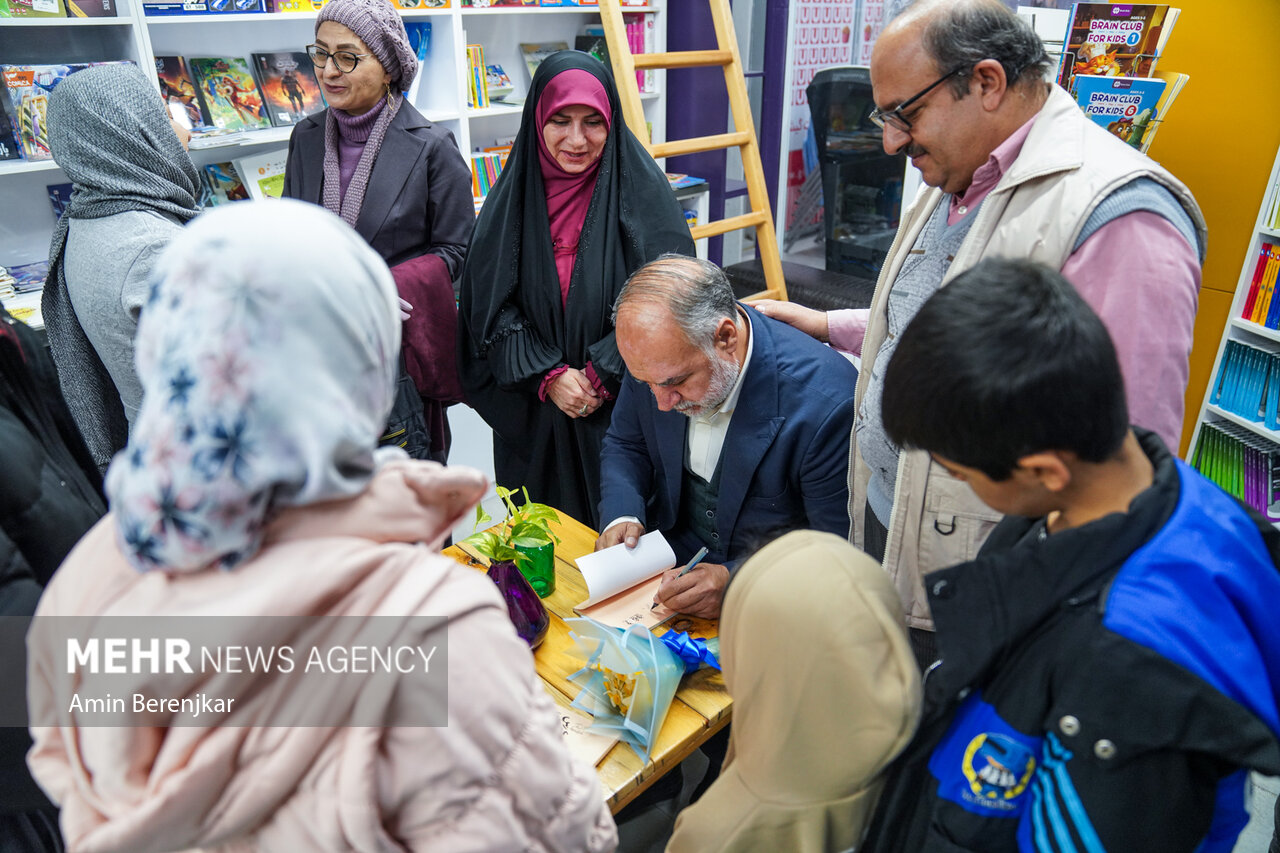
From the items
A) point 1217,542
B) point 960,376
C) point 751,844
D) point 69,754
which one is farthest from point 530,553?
point 1217,542

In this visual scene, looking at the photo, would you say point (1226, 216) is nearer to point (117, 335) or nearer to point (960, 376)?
point (960, 376)

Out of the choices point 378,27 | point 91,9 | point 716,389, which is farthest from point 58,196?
point 716,389

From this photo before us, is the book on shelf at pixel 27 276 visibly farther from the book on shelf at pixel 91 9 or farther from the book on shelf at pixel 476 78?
the book on shelf at pixel 476 78

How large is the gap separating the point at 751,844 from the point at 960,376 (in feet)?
1.85

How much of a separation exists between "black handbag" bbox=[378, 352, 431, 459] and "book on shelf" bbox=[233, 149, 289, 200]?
4.38ft

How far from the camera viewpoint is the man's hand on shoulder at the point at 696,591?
4.67 feet

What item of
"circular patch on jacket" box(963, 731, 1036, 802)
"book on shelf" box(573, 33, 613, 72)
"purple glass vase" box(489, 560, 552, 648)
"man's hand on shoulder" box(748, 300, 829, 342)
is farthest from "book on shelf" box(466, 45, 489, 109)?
"circular patch on jacket" box(963, 731, 1036, 802)

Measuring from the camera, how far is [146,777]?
2.24 feet

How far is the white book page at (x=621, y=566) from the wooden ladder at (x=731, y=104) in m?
1.82

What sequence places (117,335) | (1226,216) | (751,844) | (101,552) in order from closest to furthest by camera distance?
(101,552) < (751,844) < (117,335) < (1226,216)

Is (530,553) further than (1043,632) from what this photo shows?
Yes

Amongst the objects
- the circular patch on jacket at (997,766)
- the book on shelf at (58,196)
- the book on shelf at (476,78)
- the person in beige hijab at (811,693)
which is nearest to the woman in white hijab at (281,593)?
the person in beige hijab at (811,693)

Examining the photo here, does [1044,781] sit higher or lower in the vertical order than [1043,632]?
lower

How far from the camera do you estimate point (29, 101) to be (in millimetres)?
2674
